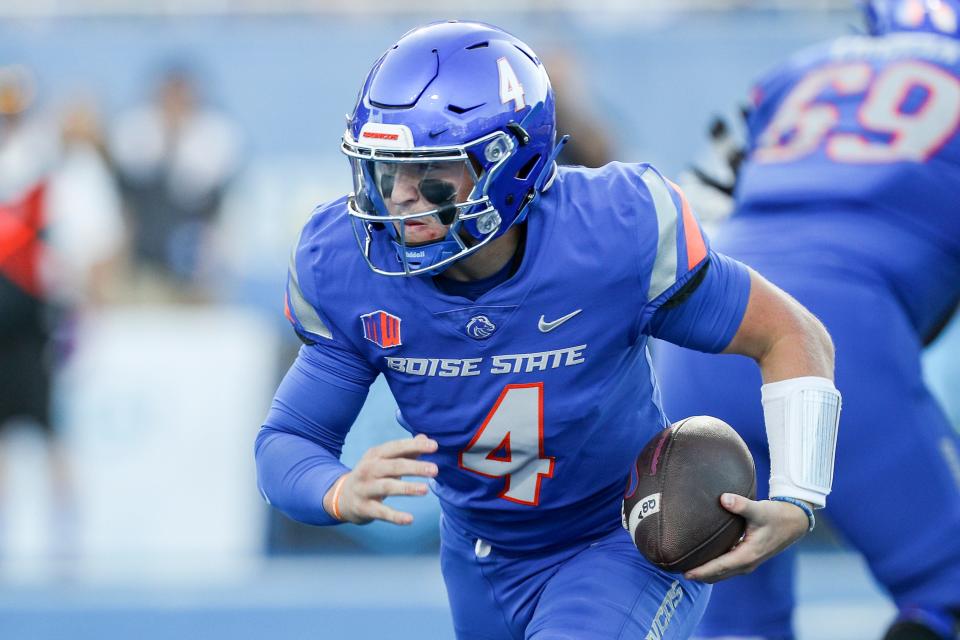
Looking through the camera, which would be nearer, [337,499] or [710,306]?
[337,499]

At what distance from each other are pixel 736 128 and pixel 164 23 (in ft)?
11.5

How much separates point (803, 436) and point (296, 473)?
998 mm

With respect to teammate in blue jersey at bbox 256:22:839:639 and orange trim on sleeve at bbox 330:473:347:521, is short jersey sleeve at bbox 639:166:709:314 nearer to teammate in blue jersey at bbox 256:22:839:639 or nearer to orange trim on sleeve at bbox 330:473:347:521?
teammate in blue jersey at bbox 256:22:839:639

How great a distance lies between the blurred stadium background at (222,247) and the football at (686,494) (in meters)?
4.02

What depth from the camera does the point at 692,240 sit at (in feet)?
9.57

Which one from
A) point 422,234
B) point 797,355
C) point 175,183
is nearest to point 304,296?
point 422,234

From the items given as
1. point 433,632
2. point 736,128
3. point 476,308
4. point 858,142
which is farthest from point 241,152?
point 476,308

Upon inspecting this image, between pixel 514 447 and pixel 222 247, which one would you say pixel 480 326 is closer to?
pixel 514 447

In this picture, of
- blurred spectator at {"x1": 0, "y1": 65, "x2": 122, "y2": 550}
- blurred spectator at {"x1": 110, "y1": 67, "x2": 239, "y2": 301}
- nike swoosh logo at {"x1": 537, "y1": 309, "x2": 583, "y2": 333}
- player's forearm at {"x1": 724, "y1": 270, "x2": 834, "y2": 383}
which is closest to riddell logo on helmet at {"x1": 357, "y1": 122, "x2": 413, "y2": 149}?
nike swoosh logo at {"x1": 537, "y1": 309, "x2": 583, "y2": 333}

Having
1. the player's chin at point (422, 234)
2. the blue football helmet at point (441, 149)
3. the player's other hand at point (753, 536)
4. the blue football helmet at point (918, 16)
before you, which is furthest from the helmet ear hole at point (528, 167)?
the blue football helmet at point (918, 16)

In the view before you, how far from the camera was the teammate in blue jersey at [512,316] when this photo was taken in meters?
2.85

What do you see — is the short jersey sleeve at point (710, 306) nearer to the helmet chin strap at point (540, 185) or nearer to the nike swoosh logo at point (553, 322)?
the nike swoosh logo at point (553, 322)

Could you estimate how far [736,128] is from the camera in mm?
7898

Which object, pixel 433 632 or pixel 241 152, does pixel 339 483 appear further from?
pixel 241 152
